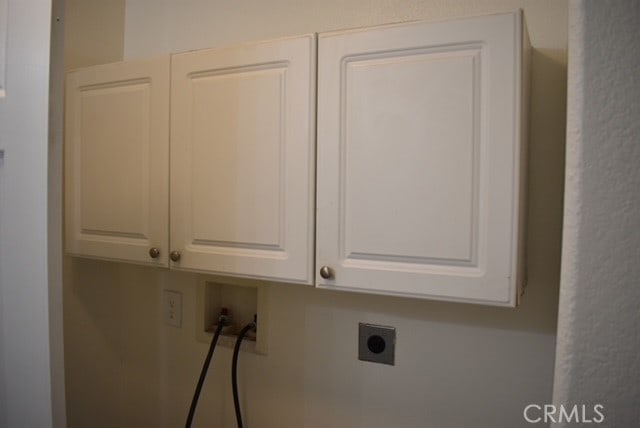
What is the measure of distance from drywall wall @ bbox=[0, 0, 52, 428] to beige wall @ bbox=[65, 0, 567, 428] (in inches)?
29.7

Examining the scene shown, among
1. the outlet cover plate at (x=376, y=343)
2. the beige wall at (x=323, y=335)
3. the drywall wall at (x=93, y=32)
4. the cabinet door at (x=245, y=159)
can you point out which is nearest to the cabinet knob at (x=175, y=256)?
the cabinet door at (x=245, y=159)

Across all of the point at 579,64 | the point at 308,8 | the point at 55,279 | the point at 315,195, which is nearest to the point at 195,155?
the point at 315,195

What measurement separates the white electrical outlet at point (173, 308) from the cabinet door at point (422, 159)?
0.80 m

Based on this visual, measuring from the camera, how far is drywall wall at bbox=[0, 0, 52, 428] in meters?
0.56

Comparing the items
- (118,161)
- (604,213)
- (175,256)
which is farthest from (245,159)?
(604,213)

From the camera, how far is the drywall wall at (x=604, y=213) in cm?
44

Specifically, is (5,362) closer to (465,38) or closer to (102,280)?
(102,280)

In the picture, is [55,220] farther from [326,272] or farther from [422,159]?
[422,159]

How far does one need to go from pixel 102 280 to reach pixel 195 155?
805 millimetres

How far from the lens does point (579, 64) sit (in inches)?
18.2

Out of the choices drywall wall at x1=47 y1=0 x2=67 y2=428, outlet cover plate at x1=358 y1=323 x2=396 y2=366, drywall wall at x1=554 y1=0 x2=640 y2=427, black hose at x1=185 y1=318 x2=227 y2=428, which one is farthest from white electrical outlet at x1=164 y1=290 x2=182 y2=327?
drywall wall at x1=554 y1=0 x2=640 y2=427

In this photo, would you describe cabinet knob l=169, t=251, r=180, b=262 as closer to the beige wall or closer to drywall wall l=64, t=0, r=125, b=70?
the beige wall

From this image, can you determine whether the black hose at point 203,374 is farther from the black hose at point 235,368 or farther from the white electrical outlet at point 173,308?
the white electrical outlet at point 173,308

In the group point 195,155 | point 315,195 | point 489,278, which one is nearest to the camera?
point 489,278
